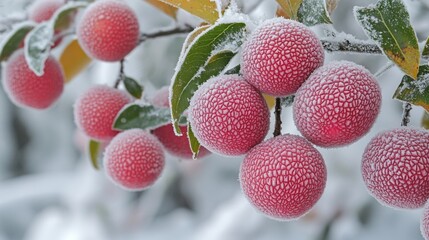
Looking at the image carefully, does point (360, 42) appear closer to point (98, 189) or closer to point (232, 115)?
point (232, 115)

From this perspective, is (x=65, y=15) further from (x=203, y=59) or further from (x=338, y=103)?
(x=338, y=103)

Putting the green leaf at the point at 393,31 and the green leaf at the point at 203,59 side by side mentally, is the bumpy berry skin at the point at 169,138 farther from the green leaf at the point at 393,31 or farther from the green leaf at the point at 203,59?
the green leaf at the point at 393,31

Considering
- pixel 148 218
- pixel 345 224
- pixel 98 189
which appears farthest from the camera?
pixel 148 218

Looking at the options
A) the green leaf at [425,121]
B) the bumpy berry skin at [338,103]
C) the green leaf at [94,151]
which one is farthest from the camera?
the green leaf at [94,151]

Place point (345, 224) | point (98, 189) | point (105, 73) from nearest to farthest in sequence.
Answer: point (105, 73) < point (98, 189) < point (345, 224)

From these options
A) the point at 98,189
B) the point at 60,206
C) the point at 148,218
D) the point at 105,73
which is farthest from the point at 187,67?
the point at 60,206

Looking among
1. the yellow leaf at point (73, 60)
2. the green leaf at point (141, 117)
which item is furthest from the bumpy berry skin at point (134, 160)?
the yellow leaf at point (73, 60)

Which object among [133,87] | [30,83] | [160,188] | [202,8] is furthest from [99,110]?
[160,188]

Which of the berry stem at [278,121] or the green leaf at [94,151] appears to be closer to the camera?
the berry stem at [278,121]
